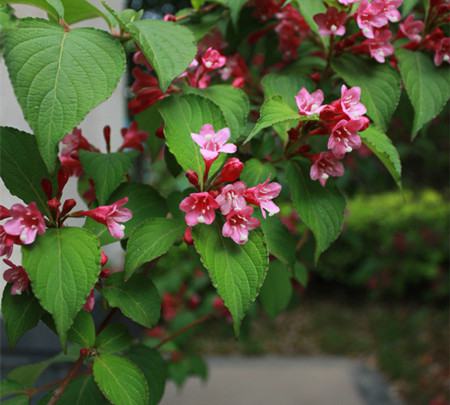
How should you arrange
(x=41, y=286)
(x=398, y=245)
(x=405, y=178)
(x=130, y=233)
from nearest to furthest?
(x=41, y=286) → (x=130, y=233) → (x=398, y=245) → (x=405, y=178)

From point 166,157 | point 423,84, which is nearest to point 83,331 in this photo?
point 166,157

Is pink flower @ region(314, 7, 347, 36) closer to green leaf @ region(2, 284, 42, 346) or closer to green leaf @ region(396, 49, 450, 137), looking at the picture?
green leaf @ region(396, 49, 450, 137)

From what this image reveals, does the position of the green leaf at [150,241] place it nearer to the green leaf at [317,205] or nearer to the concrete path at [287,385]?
the green leaf at [317,205]

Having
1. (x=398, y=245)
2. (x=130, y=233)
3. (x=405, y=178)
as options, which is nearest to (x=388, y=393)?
(x=398, y=245)

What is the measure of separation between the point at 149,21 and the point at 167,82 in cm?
14

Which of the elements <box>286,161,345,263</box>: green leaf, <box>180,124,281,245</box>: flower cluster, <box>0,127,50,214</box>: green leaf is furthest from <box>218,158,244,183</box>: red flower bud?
<box>0,127,50,214</box>: green leaf

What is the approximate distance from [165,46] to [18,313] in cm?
36

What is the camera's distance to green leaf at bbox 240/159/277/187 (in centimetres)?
91

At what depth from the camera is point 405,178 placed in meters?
7.14

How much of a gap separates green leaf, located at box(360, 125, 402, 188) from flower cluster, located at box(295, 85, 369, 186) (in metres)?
0.02

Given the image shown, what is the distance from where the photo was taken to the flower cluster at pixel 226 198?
79 cm

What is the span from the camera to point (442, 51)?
101 cm

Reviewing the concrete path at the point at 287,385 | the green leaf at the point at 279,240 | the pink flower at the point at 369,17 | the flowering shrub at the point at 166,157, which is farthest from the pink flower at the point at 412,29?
the concrete path at the point at 287,385

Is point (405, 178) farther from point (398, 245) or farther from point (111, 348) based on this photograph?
point (111, 348)
